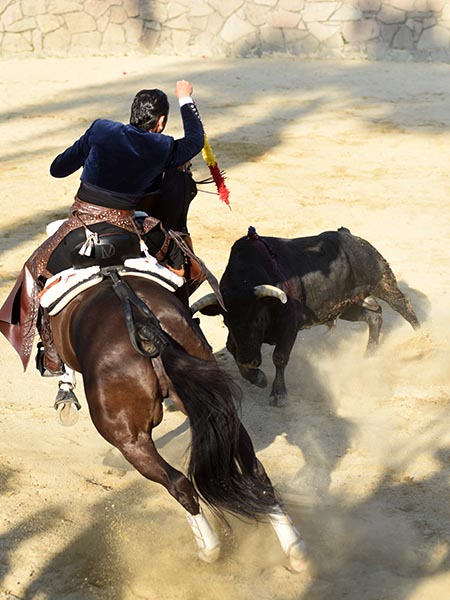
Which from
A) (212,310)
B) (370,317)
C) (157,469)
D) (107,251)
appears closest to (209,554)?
(157,469)

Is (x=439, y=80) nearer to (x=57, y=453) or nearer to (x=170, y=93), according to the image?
(x=170, y=93)

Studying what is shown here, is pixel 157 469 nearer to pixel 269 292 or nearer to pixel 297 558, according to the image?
pixel 297 558

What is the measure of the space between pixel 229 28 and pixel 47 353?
42.5 ft

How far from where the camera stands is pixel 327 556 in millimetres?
5156

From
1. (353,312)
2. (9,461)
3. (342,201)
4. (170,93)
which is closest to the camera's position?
(9,461)

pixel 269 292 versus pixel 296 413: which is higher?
pixel 269 292

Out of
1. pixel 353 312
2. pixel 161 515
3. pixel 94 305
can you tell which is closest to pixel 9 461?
pixel 161 515

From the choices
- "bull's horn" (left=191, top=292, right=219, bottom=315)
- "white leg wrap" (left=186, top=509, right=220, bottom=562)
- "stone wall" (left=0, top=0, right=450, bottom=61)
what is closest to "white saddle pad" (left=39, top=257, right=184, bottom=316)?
"white leg wrap" (left=186, top=509, right=220, bottom=562)

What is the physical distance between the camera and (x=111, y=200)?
5.40 meters

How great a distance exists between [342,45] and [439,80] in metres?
2.15

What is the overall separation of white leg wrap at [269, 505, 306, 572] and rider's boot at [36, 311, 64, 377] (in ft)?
5.43

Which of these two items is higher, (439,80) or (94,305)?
(94,305)

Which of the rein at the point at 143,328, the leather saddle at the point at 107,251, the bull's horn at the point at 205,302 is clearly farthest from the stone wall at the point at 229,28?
the rein at the point at 143,328

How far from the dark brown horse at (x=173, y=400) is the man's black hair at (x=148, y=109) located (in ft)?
3.22
